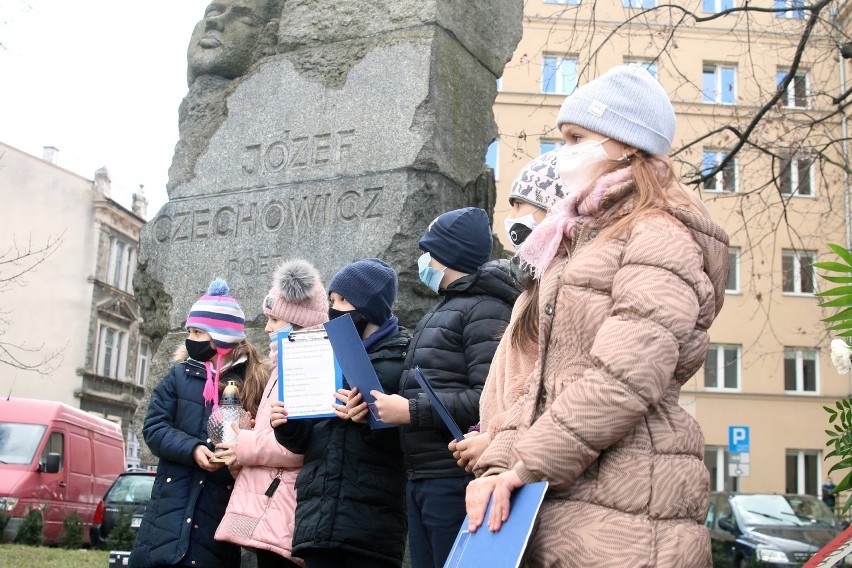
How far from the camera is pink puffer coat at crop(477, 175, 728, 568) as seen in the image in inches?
91.8

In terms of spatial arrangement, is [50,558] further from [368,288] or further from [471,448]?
[471,448]

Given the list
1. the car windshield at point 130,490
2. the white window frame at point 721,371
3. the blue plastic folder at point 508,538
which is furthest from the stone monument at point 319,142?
the white window frame at point 721,371

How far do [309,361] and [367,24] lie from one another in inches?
91.3

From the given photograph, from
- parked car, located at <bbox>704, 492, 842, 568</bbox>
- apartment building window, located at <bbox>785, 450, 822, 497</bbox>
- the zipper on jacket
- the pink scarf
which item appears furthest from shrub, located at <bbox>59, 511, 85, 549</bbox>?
apartment building window, located at <bbox>785, 450, 822, 497</bbox>

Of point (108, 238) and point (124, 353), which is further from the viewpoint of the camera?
point (124, 353)

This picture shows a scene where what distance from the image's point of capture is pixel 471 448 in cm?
300

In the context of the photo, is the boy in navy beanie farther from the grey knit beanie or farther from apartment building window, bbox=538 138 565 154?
the grey knit beanie

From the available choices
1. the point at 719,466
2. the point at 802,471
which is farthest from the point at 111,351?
the point at 802,471

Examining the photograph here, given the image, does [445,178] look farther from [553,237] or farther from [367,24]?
[553,237]

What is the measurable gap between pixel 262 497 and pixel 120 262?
41.4 metres

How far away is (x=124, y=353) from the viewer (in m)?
45.1

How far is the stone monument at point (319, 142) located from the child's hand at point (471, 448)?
2093 mm

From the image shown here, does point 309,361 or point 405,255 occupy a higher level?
point 405,255

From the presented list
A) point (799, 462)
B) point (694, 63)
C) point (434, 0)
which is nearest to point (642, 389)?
point (434, 0)
